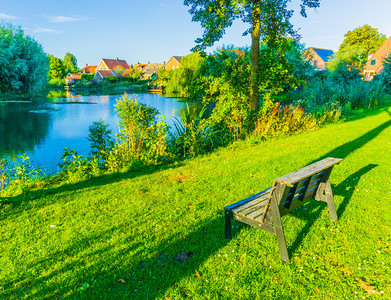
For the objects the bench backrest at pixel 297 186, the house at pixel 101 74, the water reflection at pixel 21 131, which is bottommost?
the water reflection at pixel 21 131

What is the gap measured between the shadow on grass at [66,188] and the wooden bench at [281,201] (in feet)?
13.6

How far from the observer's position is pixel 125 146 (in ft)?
27.2

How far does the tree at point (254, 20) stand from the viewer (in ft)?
32.6

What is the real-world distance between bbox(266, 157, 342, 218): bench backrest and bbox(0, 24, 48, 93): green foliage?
23.3 metres

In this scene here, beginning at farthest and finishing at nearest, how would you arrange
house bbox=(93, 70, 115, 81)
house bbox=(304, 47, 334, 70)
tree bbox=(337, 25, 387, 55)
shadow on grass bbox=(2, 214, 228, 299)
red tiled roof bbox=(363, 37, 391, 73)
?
house bbox=(93, 70, 115, 81) → tree bbox=(337, 25, 387, 55) → house bbox=(304, 47, 334, 70) → red tiled roof bbox=(363, 37, 391, 73) → shadow on grass bbox=(2, 214, 228, 299)

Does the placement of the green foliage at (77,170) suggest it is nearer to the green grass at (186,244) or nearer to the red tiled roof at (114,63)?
the green grass at (186,244)

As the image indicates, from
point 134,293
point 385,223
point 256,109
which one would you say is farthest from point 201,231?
point 256,109

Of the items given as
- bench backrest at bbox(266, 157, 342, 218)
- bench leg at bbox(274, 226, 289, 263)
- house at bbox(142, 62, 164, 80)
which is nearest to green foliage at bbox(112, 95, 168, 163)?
bench backrest at bbox(266, 157, 342, 218)

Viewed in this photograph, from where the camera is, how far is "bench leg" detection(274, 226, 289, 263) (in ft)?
10.6

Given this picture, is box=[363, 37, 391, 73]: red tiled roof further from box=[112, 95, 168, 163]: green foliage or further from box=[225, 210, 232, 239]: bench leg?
box=[225, 210, 232, 239]: bench leg

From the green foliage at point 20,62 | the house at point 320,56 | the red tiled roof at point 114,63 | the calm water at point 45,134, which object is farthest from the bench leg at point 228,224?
the red tiled roof at point 114,63

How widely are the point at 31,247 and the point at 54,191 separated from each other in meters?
2.63

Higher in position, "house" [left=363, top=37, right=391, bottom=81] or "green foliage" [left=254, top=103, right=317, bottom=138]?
"house" [left=363, top=37, right=391, bottom=81]

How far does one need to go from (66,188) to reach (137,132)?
2679mm
